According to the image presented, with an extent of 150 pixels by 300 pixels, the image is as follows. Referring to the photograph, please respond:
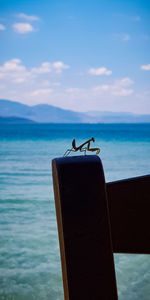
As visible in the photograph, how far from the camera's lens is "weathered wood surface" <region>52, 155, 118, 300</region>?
0.37 metres

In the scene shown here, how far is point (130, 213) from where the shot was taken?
0.53 meters

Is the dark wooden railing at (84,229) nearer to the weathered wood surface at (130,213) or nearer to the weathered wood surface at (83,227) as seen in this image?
the weathered wood surface at (83,227)

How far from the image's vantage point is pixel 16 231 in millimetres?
3330

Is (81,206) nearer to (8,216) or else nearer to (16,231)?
(16,231)

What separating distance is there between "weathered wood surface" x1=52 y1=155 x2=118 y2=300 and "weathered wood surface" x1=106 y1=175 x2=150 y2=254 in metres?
0.11

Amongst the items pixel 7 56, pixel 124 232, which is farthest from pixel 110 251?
pixel 7 56

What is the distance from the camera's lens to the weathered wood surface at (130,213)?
504 mm

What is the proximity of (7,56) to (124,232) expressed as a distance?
1299 inches

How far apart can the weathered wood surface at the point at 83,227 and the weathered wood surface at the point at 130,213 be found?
109 mm

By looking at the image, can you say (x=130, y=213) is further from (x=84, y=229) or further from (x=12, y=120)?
(x=12, y=120)

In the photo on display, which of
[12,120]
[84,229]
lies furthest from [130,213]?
[12,120]

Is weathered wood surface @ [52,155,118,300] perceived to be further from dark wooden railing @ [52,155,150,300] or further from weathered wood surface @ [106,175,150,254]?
weathered wood surface @ [106,175,150,254]

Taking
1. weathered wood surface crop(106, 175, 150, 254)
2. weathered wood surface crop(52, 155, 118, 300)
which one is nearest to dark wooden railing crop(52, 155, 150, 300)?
weathered wood surface crop(52, 155, 118, 300)

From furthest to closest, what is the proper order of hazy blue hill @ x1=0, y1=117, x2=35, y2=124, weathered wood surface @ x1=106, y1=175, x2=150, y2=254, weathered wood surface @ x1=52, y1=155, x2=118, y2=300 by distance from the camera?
hazy blue hill @ x1=0, y1=117, x2=35, y2=124 < weathered wood surface @ x1=106, y1=175, x2=150, y2=254 < weathered wood surface @ x1=52, y1=155, x2=118, y2=300
